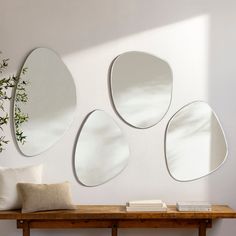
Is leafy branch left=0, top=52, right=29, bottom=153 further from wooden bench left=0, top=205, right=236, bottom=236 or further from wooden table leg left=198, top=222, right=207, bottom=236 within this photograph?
wooden table leg left=198, top=222, right=207, bottom=236

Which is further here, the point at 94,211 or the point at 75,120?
the point at 75,120

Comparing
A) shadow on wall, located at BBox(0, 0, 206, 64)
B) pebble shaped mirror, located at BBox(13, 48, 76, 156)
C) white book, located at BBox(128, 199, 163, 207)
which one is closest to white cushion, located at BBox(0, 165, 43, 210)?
pebble shaped mirror, located at BBox(13, 48, 76, 156)

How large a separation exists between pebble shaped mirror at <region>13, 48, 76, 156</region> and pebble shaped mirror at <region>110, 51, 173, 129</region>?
0.40 meters

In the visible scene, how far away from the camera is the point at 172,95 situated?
4.61 m

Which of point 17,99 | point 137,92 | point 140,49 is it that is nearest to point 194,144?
point 137,92

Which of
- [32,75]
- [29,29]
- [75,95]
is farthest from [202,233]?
[29,29]

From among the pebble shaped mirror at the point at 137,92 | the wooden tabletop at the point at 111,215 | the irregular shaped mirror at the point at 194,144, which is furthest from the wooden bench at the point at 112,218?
the pebble shaped mirror at the point at 137,92

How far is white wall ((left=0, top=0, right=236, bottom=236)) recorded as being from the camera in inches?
180

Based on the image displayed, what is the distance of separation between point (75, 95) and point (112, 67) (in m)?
0.40

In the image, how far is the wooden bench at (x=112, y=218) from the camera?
4184 millimetres

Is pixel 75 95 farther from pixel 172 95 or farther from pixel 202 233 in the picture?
pixel 202 233

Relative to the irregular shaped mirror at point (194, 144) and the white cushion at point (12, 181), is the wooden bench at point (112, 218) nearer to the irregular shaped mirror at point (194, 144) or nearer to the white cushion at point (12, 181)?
the white cushion at point (12, 181)

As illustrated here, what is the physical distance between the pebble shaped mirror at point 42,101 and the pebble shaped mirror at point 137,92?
0.40 meters

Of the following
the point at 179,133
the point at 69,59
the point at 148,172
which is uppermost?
the point at 69,59
